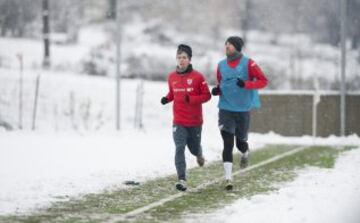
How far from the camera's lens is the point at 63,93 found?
29844 mm

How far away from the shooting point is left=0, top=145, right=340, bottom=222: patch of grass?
8984mm

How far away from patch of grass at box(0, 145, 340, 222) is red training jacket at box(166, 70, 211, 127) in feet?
3.43

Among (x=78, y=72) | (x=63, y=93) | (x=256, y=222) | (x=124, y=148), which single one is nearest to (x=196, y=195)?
(x=256, y=222)

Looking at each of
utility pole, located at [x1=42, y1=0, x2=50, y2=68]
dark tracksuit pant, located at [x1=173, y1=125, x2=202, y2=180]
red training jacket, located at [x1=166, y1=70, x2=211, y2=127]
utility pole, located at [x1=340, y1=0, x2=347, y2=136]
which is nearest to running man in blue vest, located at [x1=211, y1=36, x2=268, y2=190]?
red training jacket, located at [x1=166, y1=70, x2=211, y2=127]

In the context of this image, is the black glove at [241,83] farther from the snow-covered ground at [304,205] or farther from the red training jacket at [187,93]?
the snow-covered ground at [304,205]

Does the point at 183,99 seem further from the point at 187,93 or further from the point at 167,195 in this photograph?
the point at 167,195

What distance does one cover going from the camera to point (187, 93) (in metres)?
11.2

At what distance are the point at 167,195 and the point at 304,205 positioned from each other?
2376 mm

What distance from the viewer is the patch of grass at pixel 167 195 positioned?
8984 millimetres

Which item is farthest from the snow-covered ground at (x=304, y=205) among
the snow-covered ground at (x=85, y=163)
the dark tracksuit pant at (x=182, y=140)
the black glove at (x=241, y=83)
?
the black glove at (x=241, y=83)

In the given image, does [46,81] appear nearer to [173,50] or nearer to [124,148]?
[124,148]

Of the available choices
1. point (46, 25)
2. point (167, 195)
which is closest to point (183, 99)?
point (167, 195)

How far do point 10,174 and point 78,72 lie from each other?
955 inches

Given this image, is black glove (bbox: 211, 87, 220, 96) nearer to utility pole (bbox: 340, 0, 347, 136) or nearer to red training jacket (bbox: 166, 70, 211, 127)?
red training jacket (bbox: 166, 70, 211, 127)
